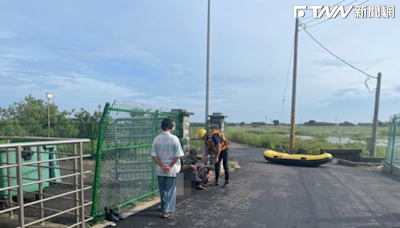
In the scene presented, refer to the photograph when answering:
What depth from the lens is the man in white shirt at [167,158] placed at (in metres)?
5.05

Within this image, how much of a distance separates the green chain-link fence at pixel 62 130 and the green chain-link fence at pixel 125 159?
829 cm

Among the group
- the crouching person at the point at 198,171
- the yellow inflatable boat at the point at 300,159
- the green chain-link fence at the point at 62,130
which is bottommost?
the yellow inflatable boat at the point at 300,159

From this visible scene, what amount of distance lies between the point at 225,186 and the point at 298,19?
1409cm

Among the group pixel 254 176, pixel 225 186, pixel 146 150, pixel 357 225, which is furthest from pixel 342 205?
pixel 146 150

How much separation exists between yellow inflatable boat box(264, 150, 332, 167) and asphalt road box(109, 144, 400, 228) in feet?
14.9

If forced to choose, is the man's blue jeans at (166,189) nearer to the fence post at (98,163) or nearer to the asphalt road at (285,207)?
the asphalt road at (285,207)

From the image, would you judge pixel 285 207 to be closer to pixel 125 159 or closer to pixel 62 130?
pixel 125 159

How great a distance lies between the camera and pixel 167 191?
→ 17.3 ft

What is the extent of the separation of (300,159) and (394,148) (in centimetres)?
377

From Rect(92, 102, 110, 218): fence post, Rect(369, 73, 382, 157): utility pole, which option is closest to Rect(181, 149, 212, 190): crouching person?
Rect(92, 102, 110, 218): fence post

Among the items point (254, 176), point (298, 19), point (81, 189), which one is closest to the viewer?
point (81, 189)

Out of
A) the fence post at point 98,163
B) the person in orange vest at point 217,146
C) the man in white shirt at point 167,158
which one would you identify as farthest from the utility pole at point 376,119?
the fence post at point 98,163

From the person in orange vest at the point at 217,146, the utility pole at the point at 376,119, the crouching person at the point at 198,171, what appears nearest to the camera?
the crouching person at the point at 198,171

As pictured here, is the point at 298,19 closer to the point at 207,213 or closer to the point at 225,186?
the point at 225,186
